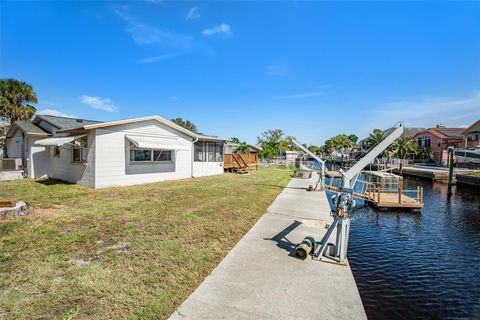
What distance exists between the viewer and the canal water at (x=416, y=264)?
15.5 feet

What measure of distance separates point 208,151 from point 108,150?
27.2 feet

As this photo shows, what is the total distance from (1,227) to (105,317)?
5.35 m

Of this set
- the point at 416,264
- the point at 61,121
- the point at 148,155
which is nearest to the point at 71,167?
the point at 148,155

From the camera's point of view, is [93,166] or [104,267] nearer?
[104,267]

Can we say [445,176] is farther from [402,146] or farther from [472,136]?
[402,146]

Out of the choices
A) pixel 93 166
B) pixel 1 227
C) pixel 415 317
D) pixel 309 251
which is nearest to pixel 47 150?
pixel 93 166

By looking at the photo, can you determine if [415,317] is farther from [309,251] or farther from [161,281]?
[161,281]

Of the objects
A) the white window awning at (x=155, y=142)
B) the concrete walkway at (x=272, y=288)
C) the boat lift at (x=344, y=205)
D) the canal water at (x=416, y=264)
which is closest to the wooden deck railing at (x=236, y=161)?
the white window awning at (x=155, y=142)

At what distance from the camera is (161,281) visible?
14.0ft

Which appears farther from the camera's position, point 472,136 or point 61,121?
point 472,136

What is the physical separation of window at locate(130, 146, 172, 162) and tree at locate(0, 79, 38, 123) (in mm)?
19842

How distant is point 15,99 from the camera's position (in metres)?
26.0

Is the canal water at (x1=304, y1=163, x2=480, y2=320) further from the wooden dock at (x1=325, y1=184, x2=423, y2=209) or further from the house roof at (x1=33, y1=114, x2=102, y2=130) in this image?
the house roof at (x1=33, y1=114, x2=102, y2=130)

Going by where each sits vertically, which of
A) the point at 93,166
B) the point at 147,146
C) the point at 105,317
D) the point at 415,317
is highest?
the point at 147,146
